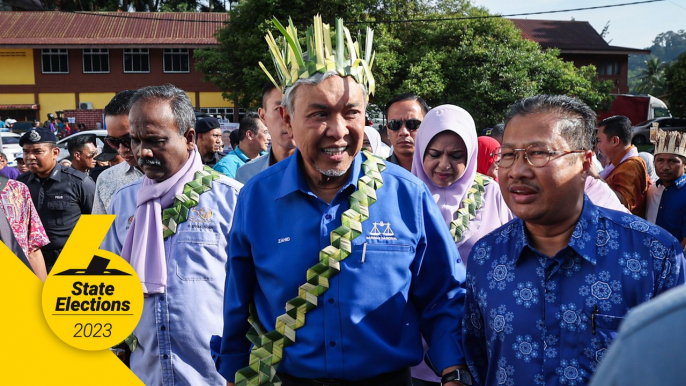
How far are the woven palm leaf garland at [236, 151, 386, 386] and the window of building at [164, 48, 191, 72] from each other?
34690mm

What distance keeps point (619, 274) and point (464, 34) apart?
19081 millimetres

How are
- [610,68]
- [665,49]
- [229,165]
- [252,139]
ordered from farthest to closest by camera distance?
[665,49], [610,68], [252,139], [229,165]

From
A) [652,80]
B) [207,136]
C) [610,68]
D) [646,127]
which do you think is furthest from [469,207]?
[652,80]

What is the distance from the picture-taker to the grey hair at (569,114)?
7.07 feet

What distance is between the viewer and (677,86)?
28359 mm

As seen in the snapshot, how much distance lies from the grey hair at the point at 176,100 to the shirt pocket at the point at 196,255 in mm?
548

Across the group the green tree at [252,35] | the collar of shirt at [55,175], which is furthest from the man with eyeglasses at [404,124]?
the green tree at [252,35]

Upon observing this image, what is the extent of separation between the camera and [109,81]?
115 ft

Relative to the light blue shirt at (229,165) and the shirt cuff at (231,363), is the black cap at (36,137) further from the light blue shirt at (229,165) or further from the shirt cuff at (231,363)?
the shirt cuff at (231,363)

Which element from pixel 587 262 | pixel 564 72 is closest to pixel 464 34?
pixel 564 72

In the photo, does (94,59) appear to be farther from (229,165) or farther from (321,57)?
(321,57)

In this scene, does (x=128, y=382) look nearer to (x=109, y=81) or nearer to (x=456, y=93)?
(x=456, y=93)

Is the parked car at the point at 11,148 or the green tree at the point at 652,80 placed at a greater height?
the green tree at the point at 652,80
